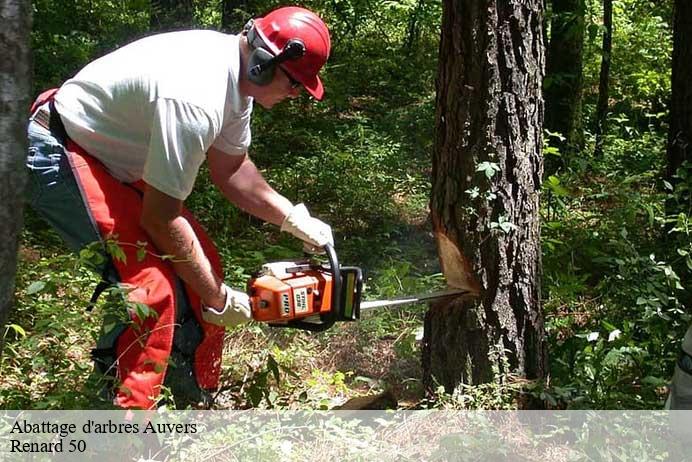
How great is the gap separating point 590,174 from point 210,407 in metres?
5.28

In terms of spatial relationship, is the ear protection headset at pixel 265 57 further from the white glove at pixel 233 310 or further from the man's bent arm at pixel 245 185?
the white glove at pixel 233 310

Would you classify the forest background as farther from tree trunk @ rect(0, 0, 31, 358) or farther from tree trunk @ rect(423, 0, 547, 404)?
tree trunk @ rect(0, 0, 31, 358)

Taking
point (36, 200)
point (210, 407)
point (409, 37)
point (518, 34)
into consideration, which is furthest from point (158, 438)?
point (409, 37)

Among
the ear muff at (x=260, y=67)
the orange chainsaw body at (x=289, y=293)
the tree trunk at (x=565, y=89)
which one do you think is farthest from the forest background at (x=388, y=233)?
the ear muff at (x=260, y=67)

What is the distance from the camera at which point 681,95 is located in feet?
18.7

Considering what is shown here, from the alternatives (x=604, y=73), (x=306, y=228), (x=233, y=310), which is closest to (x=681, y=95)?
(x=604, y=73)

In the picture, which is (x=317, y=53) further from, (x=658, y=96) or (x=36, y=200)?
(x=658, y=96)

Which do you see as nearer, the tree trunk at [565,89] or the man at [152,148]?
the man at [152,148]

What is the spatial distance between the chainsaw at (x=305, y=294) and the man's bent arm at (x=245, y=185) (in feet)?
1.36

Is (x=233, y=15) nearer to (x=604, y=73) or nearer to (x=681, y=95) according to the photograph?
(x=604, y=73)

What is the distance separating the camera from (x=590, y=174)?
778 cm

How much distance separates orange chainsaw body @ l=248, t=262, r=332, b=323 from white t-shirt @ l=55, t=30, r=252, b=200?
1.70ft

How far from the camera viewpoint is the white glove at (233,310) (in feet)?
11.0

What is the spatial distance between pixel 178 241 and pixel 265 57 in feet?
2.61
